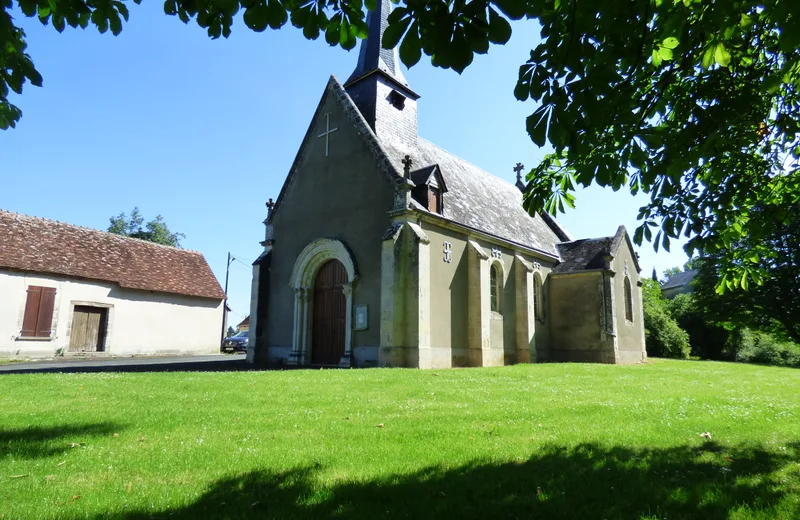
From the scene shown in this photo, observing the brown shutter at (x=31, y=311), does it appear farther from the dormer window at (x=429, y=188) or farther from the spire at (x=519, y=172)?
the spire at (x=519, y=172)

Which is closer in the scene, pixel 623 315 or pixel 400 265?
pixel 400 265

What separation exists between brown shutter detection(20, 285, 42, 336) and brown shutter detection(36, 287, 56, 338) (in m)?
0.15

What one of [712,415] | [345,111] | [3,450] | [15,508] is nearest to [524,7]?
[15,508]

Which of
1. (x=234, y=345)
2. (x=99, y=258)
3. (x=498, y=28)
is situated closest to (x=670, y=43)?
(x=498, y=28)

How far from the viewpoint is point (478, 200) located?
73.8 feet

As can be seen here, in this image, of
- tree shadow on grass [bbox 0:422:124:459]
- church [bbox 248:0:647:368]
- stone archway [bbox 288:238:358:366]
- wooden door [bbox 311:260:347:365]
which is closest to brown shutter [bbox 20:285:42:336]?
church [bbox 248:0:647:368]

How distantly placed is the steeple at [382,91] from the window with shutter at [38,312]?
16516mm

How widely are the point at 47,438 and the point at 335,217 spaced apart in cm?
1414

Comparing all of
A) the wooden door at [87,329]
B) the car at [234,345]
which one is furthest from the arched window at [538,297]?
the wooden door at [87,329]

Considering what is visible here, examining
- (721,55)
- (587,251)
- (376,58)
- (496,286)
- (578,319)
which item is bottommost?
(578,319)

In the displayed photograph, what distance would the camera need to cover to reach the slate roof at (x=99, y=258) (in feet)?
74.7

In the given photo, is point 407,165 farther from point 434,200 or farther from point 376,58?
point 376,58

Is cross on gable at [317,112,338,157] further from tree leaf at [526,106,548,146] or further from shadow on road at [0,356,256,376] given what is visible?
tree leaf at [526,106,548,146]

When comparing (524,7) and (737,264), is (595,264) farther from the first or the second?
(524,7)
